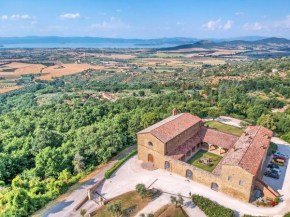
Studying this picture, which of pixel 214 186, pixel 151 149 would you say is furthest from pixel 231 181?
pixel 151 149

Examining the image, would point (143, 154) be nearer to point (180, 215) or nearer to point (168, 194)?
point (168, 194)

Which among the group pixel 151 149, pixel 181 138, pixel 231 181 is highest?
pixel 181 138

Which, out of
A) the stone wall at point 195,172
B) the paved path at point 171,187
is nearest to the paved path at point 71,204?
the paved path at point 171,187

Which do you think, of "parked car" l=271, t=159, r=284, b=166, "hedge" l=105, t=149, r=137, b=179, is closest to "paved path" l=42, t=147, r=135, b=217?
"hedge" l=105, t=149, r=137, b=179

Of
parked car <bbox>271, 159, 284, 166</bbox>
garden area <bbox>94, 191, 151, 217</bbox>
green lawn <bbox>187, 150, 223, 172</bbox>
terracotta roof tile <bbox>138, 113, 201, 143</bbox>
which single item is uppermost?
terracotta roof tile <bbox>138, 113, 201, 143</bbox>

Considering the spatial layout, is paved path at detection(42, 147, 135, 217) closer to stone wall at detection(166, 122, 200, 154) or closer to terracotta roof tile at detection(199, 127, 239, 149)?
stone wall at detection(166, 122, 200, 154)

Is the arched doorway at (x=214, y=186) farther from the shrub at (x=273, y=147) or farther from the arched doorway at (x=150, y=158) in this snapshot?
the shrub at (x=273, y=147)

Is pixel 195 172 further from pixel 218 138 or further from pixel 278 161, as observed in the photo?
pixel 278 161
